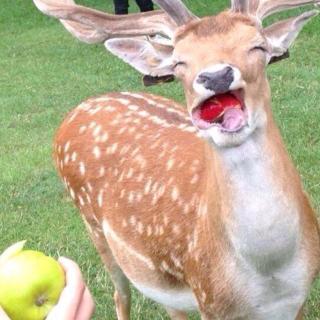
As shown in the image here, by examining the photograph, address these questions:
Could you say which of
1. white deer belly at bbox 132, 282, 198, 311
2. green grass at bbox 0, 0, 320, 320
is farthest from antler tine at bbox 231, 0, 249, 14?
green grass at bbox 0, 0, 320, 320

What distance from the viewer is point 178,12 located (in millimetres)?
3350

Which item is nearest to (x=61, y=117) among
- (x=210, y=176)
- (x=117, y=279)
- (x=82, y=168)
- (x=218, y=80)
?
(x=117, y=279)

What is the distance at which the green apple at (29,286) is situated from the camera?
2354 millimetres

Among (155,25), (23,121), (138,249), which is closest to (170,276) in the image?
(138,249)

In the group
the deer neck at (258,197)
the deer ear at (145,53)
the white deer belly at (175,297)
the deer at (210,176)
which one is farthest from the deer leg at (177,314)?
the deer ear at (145,53)

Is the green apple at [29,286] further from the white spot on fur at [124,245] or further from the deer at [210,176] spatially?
the white spot on fur at [124,245]

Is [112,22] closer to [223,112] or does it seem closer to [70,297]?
[223,112]

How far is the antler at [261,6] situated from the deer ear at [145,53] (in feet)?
0.96

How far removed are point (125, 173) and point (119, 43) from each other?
1.05m

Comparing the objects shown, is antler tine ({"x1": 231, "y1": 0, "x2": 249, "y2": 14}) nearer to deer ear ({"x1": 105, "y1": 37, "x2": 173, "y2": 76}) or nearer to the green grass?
deer ear ({"x1": 105, "y1": 37, "x2": 173, "y2": 76})

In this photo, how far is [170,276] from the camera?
4098mm

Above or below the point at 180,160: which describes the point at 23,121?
below

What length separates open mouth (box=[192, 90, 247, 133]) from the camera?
2961mm

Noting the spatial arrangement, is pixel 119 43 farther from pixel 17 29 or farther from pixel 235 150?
pixel 17 29
